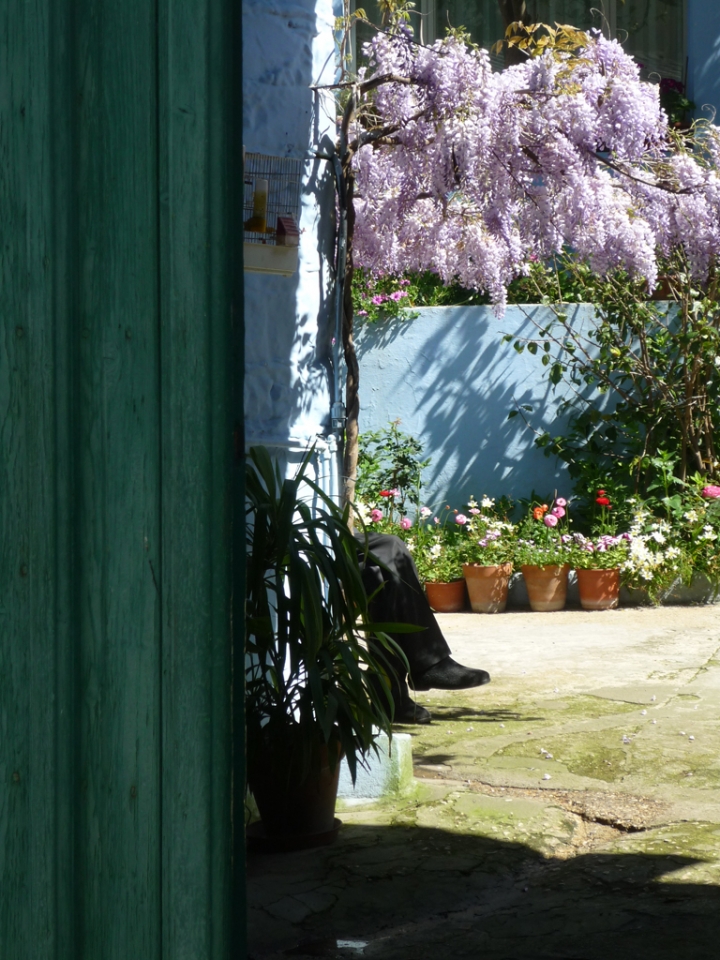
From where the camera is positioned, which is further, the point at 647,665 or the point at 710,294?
the point at 710,294

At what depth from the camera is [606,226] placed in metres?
6.14

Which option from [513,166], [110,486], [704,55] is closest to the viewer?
[110,486]

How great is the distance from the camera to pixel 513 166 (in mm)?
5449

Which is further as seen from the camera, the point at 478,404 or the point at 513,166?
the point at 478,404

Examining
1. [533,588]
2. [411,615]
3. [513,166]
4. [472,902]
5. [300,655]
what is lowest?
[472,902]

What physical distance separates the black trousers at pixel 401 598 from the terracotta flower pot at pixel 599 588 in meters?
2.61

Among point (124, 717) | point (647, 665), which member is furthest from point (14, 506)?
point (647, 665)

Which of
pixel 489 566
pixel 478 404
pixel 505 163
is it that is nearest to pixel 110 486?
pixel 505 163

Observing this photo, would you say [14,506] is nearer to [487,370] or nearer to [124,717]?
[124,717]

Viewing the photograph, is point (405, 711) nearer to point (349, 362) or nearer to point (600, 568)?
Answer: point (349, 362)

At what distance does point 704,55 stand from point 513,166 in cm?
558

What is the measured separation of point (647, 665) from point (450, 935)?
11.0 ft

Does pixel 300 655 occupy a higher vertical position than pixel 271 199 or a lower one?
lower

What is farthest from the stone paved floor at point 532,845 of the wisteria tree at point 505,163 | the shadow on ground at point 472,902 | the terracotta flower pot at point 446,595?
the terracotta flower pot at point 446,595
